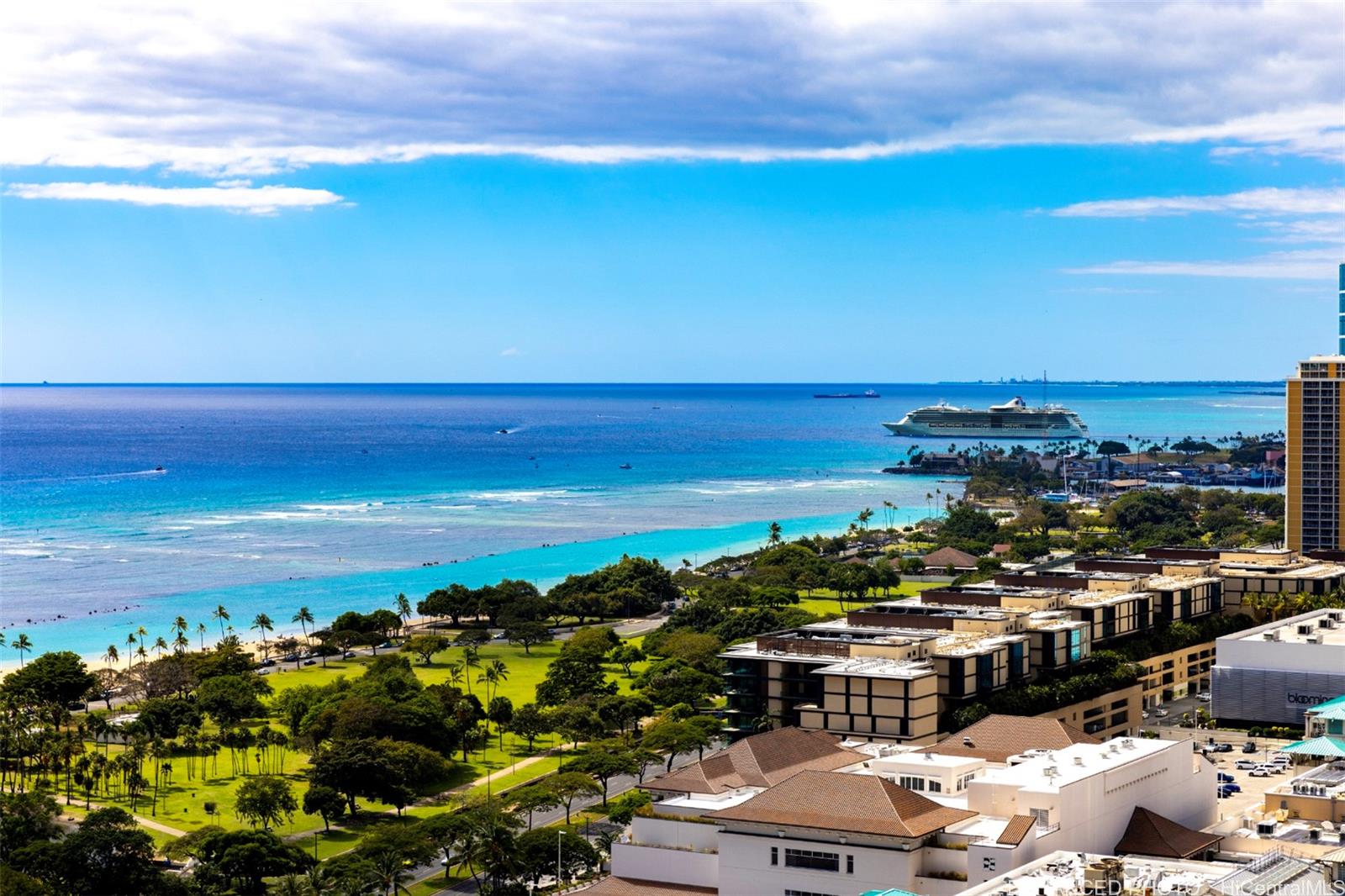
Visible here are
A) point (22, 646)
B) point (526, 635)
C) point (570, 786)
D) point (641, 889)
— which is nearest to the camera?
point (641, 889)

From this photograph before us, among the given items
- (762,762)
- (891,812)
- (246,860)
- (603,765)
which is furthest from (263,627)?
(891,812)

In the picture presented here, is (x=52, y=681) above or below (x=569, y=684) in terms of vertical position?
above

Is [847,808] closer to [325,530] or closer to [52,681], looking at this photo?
[52,681]

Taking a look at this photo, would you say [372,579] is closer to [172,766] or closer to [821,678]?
[172,766]

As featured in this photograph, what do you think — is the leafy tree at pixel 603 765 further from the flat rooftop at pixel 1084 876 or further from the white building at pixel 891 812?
the flat rooftop at pixel 1084 876

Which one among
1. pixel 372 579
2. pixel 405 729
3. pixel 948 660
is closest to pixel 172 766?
pixel 405 729

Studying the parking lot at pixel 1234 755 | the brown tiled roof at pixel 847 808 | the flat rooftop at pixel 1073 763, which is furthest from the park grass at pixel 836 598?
the brown tiled roof at pixel 847 808
